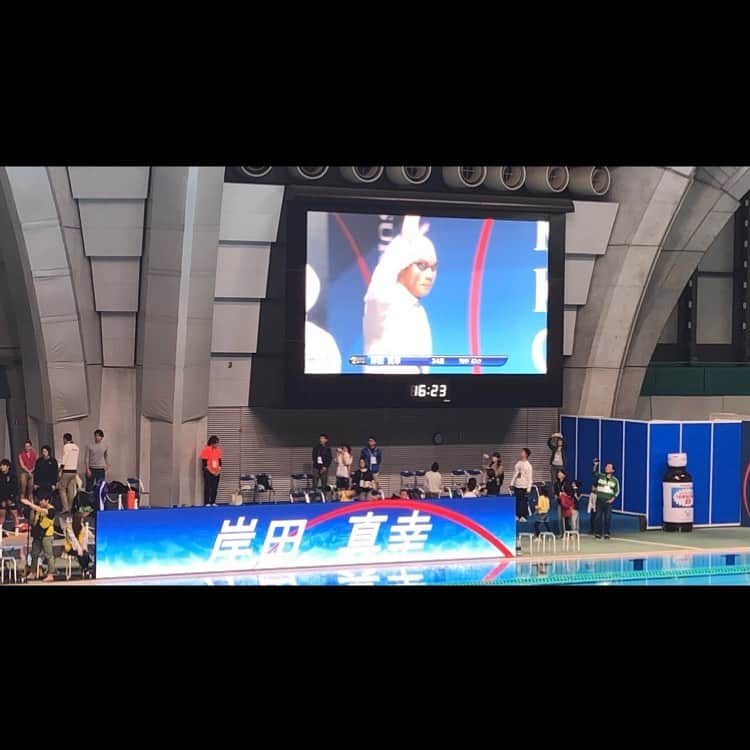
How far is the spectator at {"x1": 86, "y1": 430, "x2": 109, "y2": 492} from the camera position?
2739 cm

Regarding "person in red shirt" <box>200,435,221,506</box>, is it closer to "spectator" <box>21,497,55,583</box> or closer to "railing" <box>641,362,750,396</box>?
"spectator" <box>21,497,55,583</box>

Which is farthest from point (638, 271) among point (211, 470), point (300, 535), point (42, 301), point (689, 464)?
point (300, 535)

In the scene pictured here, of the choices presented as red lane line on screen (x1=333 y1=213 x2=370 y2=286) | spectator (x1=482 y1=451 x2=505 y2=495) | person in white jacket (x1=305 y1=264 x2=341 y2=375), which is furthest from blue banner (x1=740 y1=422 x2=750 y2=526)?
person in white jacket (x1=305 y1=264 x2=341 y2=375)

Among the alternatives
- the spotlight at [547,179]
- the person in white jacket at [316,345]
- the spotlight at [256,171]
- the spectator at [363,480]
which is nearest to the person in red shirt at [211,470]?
the person in white jacket at [316,345]

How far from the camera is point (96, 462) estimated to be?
27.5m

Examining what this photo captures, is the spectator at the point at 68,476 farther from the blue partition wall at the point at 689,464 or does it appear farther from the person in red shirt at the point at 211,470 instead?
the blue partition wall at the point at 689,464

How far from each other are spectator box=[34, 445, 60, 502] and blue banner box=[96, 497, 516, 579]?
5476mm

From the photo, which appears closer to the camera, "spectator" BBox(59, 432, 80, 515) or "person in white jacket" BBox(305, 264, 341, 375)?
"spectator" BBox(59, 432, 80, 515)

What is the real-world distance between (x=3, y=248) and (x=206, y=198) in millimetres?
4107

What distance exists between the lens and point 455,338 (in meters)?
30.0
